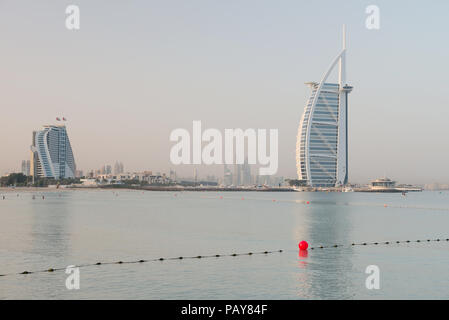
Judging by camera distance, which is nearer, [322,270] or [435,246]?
[322,270]

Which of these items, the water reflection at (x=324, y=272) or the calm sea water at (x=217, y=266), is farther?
the water reflection at (x=324, y=272)

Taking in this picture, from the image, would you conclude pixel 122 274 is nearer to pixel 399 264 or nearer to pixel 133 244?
pixel 133 244

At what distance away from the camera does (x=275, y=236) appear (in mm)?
62062

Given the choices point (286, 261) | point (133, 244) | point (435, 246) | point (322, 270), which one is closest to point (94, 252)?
point (133, 244)

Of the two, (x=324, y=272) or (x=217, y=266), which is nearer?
(x=324, y=272)

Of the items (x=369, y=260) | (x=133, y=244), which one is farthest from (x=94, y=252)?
(x=369, y=260)

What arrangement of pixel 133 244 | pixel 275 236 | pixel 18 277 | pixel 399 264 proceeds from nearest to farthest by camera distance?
pixel 18 277
pixel 399 264
pixel 133 244
pixel 275 236

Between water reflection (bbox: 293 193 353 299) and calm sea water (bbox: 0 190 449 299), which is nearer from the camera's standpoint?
calm sea water (bbox: 0 190 449 299)

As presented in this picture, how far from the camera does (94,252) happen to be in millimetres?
45469

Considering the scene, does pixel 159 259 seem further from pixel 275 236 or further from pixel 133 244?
pixel 275 236
